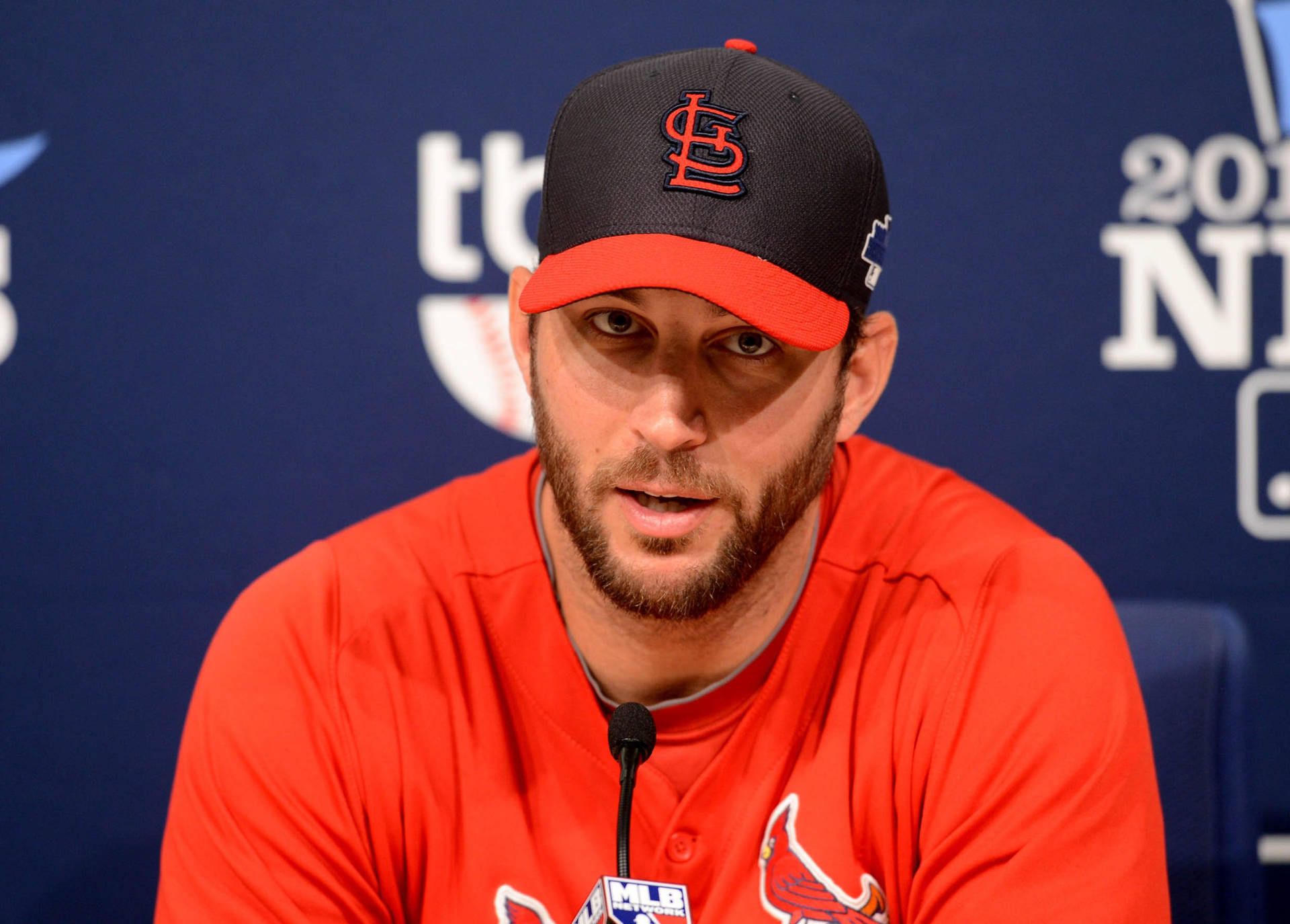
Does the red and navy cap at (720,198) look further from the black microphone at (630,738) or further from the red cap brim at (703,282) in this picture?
the black microphone at (630,738)

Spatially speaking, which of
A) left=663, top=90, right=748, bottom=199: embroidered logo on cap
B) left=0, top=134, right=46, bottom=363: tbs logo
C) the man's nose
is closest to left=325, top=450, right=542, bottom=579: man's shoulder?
the man's nose

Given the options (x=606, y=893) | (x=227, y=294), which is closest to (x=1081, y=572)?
(x=606, y=893)

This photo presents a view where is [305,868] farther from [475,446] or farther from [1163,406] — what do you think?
[1163,406]

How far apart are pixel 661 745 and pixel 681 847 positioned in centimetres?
8

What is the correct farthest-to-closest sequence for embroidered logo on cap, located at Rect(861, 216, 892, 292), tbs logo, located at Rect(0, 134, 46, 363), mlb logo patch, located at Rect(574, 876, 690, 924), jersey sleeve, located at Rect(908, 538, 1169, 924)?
tbs logo, located at Rect(0, 134, 46, 363) < embroidered logo on cap, located at Rect(861, 216, 892, 292) < jersey sleeve, located at Rect(908, 538, 1169, 924) < mlb logo patch, located at Rect(574, 876, 690, 924)

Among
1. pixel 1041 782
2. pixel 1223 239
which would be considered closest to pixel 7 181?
pixel 1041 782

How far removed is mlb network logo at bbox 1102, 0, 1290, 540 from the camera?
138 centimetres

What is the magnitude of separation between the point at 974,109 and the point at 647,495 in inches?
32.2

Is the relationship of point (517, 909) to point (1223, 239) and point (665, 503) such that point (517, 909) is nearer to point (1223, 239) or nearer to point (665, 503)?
point (665, 503)

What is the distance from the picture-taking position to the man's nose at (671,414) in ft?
2.55

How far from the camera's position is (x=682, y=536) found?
82 centimetres

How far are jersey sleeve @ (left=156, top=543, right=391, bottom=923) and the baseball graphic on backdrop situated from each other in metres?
0.52

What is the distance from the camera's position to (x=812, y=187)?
82 centimetres

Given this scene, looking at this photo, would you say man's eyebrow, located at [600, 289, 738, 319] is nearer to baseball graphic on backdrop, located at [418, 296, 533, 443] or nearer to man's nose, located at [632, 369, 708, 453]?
man's nose, located at [632, 369, 708, 453]
